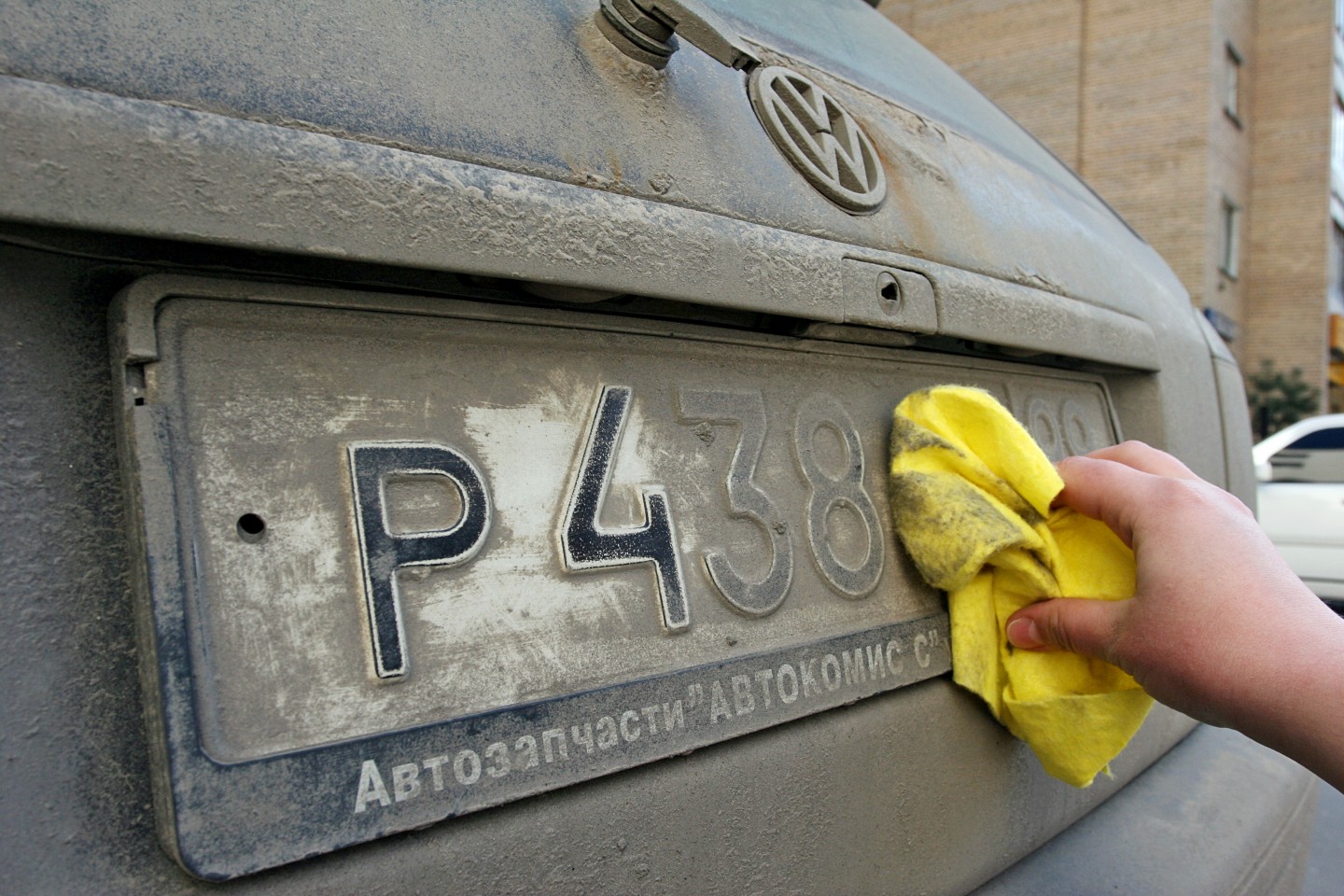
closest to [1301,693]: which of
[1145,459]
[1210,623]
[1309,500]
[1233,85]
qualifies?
[1210,623]

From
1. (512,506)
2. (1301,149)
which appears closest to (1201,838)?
(512,506)

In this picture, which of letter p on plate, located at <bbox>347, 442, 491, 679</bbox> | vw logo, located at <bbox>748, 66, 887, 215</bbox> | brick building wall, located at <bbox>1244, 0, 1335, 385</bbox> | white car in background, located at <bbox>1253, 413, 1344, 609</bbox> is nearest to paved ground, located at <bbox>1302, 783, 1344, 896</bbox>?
vw logo, located at <bbox>748, 66, 887, 215</bbox>

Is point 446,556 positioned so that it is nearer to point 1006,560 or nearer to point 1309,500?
point 1006,560

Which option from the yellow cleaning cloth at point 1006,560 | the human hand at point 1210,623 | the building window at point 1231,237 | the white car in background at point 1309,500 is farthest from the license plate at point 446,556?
the building window at point 1231,237

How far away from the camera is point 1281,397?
16.0 metres

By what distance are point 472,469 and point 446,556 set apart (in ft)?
0.25

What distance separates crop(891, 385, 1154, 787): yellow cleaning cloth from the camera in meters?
1.02

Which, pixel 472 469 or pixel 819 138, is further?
pixel 819 138

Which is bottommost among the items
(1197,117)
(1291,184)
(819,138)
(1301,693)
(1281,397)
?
(1281,397)

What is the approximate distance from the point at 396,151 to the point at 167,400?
9.9 inches

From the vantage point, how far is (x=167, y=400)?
2.06ft

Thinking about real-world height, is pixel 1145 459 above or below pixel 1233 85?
below

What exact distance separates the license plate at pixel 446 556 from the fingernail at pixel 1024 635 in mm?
188

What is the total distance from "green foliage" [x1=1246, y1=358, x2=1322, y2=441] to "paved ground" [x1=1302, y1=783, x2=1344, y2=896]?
588 inches
